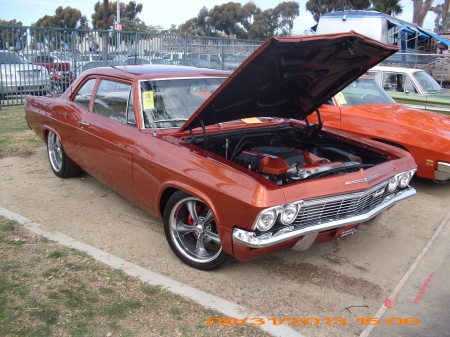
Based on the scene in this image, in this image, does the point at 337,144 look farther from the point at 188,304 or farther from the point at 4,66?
the point at 4,66

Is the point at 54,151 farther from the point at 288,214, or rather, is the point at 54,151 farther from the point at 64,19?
the point at 64,19

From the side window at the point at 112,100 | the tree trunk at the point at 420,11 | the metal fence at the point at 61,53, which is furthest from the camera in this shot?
the tree trunk at the point at 420,11

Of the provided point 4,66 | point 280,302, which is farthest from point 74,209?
point 4,66

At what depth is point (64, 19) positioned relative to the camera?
5528cm

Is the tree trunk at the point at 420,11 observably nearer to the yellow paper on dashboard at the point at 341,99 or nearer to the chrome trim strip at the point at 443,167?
the yellow paper on dashboard at the point at 341,99

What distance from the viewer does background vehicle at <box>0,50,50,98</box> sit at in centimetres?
1144

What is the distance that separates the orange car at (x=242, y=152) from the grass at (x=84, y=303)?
21.5 inches

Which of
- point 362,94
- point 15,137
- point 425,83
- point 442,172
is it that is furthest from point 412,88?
point 15,137

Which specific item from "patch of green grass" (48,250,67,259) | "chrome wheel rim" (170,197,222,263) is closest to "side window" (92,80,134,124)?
"chrome wheel rim" (170,197,222,263)

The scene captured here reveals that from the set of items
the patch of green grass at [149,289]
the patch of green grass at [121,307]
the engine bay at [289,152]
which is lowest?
the patch of green grass at [121,307]

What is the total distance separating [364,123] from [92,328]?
478 centimetres

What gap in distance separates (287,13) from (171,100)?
2023 inches

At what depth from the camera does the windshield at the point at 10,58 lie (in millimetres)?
11459

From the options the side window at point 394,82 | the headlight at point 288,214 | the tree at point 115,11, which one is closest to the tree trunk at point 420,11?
the side window at point 394,82
